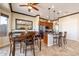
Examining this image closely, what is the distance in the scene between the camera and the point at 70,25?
273 centimetres

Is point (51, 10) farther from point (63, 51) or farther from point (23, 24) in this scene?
point (63, 51)

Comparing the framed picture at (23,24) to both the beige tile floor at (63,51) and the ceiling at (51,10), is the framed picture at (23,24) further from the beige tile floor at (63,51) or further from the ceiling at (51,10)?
the beige tile floor at (63,51)

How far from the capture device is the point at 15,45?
258 cm

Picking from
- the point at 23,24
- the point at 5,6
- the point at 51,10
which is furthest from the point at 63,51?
the point at 5,6

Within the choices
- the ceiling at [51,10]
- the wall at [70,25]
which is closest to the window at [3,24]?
the ceiling at [51,10]

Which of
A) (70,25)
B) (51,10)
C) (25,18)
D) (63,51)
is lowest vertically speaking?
(63,51)

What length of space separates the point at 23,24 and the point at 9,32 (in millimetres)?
389

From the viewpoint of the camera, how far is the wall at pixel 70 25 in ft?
8.86

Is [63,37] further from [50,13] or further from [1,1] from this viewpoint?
[1,1]

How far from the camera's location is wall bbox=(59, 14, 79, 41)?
8.86 feet

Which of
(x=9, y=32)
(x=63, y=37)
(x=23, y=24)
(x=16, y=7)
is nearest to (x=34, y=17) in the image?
(x=23, y=24)

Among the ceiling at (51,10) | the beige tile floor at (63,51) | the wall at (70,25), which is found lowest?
the beige tile floor at (63,51)

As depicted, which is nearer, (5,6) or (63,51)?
(5,6)

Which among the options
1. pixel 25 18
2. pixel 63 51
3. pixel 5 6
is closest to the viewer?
pixel 5 6
